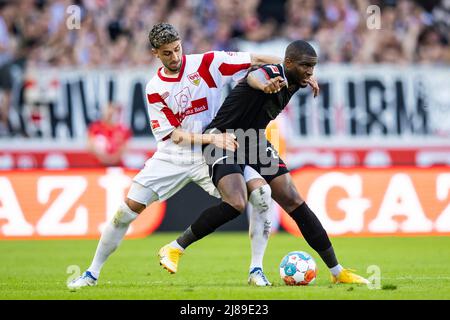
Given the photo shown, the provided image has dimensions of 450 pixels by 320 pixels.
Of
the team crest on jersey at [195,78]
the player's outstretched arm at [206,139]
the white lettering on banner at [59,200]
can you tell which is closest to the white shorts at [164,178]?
the player's outstretched arm at [206,139]

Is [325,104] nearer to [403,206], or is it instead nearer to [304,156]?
[304,156]

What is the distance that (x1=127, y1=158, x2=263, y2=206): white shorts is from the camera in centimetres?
888

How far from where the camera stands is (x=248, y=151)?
8.98m

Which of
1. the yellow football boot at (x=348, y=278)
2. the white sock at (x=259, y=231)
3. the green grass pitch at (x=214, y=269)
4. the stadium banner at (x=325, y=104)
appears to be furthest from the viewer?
the stadium banner at (x=325, y=104)

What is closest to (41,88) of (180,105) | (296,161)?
(296,161)

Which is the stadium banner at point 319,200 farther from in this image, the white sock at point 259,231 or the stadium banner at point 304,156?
the white sock at point 259,231

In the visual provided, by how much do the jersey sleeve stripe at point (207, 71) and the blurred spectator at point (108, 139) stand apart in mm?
8719

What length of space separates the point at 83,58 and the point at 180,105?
1061 cm

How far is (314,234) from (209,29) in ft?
38.2

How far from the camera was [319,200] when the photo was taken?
15.2 metres

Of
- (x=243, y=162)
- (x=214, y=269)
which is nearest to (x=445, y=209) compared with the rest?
(x=214, y=269)

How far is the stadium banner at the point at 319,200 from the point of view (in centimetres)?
1516

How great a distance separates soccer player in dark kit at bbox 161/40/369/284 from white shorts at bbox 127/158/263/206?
0.19 meters
